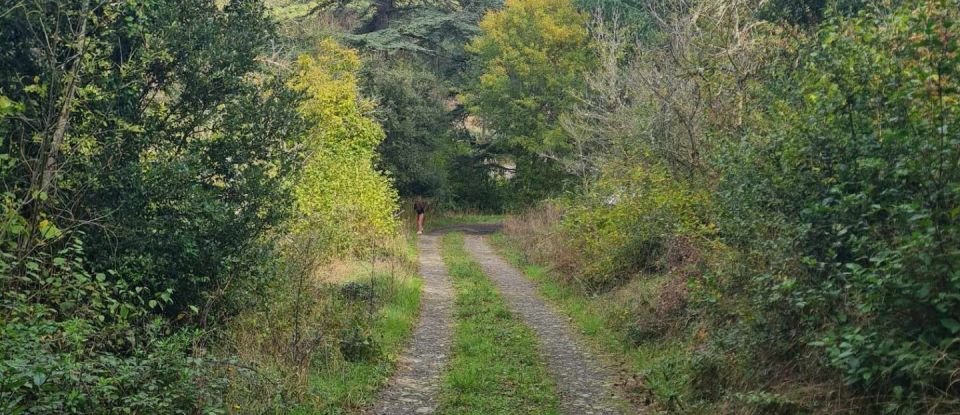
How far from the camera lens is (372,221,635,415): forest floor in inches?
271

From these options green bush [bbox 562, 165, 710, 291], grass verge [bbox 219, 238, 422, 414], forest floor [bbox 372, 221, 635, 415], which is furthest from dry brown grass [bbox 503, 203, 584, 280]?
grass verge [bbox 219, 238, 422, 414]

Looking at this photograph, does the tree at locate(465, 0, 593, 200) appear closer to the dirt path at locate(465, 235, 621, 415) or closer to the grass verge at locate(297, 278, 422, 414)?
the dirt path at locate(465, 235, 621, 415)

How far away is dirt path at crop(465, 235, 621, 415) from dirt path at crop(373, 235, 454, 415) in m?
1.28

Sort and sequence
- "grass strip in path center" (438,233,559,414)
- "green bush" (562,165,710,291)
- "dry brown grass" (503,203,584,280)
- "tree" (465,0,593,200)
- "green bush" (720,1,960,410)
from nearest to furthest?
"green bush" (720,1,960,410), "grass strip in path center" (438,233,559,414), "green bush" (562,165,710,291), "dry brown grass" (503,203,584,280), "tree" (465,0,593,200)

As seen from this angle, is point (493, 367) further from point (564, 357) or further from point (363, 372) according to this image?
point (363, 372)

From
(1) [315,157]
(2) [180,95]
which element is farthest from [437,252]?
(2) [180,95]

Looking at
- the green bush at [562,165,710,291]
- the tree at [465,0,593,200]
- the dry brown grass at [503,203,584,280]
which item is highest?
the tree at [465,0,593,200]

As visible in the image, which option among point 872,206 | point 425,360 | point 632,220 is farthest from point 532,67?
point 872,206

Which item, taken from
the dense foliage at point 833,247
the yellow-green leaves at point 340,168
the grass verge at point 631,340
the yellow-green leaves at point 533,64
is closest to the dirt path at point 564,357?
the grass verge at point 631,340

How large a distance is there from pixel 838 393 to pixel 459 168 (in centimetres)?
3252

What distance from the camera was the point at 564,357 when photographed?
885 centimetres

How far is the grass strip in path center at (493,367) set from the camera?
682cm

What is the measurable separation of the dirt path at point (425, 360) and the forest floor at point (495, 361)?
0.01 meters

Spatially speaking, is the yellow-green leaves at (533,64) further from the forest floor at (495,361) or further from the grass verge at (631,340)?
the forest floor at (495,361)
